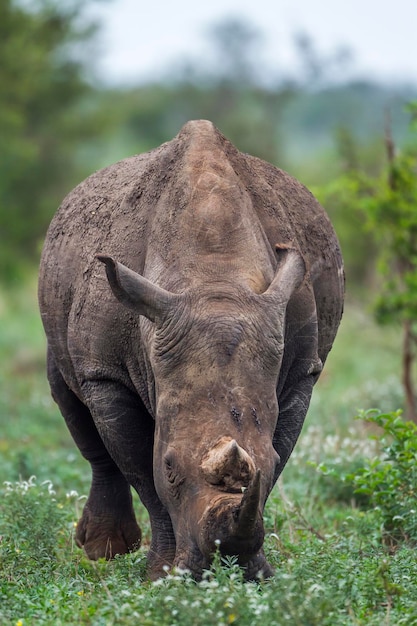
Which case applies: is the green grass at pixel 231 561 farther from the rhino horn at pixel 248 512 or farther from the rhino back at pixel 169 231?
the rhino back at pixel 169 231

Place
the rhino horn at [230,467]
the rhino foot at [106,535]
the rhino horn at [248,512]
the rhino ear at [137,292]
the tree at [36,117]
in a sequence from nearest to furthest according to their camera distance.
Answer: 1. the rhino horn at [248,512]
2. the rhino horn at [230,467]
3. the rhino ear at [137,292]
4. the rhino foot at [106,535]
5. the tree at [36,117]

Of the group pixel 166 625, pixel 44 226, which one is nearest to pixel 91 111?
pixel 44 226

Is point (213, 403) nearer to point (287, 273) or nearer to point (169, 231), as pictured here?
point (287, 273)

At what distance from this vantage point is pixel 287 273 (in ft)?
23.7

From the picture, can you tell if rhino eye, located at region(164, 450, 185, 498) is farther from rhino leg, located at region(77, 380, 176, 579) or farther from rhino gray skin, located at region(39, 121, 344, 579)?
rhino leg, located at region(77, 380, 176, 579)

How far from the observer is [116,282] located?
676 cm

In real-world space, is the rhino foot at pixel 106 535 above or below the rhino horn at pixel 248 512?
above

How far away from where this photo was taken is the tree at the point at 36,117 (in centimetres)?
Result: 2053

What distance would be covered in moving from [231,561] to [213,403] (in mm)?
804

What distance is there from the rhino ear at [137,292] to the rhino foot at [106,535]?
8.09 ft

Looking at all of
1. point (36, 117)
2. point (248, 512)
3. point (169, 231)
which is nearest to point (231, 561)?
point (248, 512)

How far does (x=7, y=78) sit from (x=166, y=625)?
1562cm

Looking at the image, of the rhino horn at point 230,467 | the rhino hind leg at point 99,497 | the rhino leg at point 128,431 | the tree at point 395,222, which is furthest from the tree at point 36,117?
the rhino horn at point 230,467

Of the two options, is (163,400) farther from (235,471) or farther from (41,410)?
(41,410)
